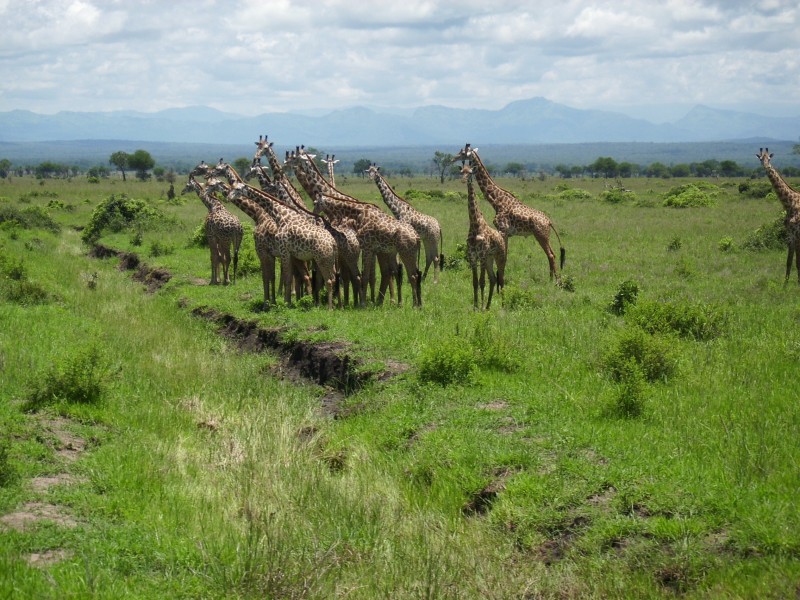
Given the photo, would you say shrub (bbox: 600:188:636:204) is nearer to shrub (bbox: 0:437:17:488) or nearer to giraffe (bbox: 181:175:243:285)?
giraffe (bbox: 181:175:243:285)

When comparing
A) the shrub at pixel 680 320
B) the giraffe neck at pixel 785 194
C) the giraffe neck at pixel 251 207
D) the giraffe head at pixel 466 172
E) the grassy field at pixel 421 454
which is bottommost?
the grassy field at pixel 421 454

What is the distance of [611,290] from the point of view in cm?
1694

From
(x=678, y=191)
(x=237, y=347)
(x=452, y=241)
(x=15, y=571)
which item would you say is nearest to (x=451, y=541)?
(x=15, y=571)

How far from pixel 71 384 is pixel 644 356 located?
704 centimetres

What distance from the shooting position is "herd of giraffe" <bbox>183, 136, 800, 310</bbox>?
1508 cm

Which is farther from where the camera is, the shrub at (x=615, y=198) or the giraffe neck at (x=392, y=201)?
the shrub at (x=615, y=198)

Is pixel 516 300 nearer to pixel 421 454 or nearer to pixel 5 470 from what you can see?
pixel 421 454

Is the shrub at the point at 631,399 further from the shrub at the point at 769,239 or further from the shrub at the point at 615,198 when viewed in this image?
the shrub at the point at 615,198

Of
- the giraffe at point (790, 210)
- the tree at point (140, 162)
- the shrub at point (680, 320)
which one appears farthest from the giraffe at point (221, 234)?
the tree at point (140, 162)

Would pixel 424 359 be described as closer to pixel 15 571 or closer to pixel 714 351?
pixel 714 351

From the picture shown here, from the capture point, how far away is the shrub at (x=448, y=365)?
10438 mm

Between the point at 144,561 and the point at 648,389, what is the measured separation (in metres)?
5.84

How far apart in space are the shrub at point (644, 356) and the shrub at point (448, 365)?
175 centimetres

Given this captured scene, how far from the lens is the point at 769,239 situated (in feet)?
74.5
